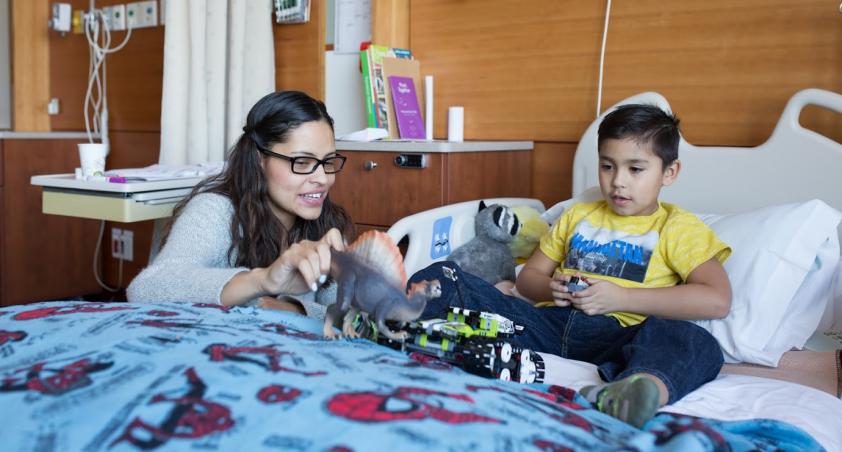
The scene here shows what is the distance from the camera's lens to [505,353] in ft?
3.51

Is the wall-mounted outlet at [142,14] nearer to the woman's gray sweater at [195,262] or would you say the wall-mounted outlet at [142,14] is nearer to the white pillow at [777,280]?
the woman's gray sweater at [195,262]

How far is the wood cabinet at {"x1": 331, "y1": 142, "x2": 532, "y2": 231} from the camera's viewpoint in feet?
6.86

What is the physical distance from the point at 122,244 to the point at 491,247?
6.55ft

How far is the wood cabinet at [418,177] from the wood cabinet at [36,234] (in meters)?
1.45

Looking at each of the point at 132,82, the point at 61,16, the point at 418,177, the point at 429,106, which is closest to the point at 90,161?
the point at 418,177

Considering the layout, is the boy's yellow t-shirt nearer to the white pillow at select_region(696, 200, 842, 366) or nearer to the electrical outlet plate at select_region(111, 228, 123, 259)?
the white pillow at select_region(696, 200, 842, 366)

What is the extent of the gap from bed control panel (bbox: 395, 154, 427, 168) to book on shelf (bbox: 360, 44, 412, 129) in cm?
30

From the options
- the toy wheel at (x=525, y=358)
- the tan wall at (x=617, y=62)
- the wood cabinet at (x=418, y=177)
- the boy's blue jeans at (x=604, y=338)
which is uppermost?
the tan wall at (x=617, y=62)

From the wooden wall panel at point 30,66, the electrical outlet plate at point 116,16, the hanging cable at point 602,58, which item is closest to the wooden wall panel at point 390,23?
the hanging cable at point 602,58

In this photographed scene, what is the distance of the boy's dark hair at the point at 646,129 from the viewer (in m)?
1.54

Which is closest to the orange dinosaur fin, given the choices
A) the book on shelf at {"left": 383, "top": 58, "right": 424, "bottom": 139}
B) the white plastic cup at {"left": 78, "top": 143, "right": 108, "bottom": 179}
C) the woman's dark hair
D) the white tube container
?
the woman's dark hair

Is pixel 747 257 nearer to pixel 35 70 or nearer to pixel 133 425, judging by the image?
pixel 133 425

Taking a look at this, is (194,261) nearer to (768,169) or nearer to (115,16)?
(768,169)

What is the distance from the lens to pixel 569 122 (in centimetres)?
229
